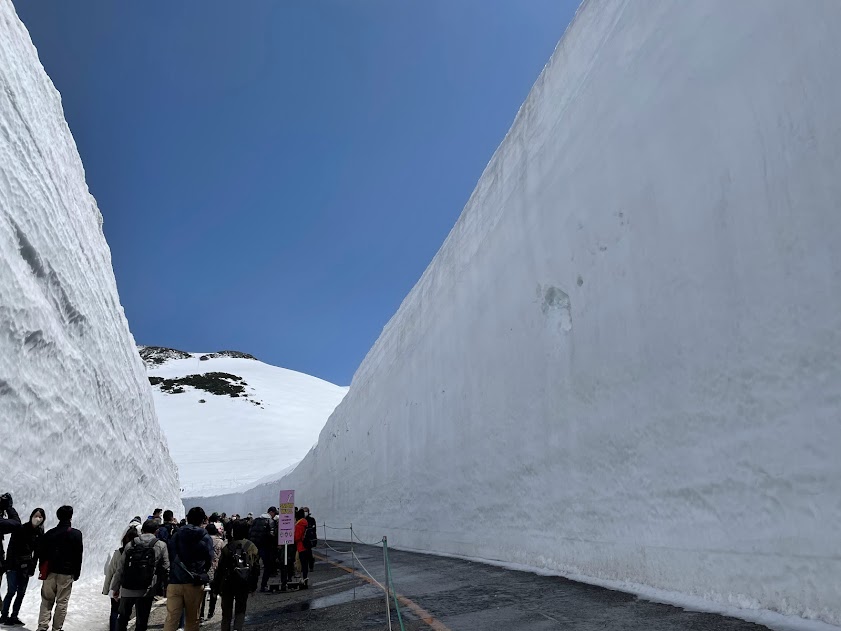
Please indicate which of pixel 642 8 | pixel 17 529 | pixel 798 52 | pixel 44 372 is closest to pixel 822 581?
pixel 798 52

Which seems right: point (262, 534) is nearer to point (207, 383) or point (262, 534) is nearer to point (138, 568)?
point (138, 568)

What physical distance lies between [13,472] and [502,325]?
23.7ft

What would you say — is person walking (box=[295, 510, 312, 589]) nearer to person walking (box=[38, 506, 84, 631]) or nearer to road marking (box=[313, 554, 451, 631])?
road marking (box=[313, 554, 451, 631])

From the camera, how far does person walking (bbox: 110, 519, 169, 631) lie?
6230 millimetres

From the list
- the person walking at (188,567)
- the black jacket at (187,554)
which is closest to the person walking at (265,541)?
the person walking at (188,567)

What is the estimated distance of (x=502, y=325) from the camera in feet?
30.9

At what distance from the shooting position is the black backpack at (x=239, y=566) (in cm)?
644

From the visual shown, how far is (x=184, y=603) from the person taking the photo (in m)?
5.85

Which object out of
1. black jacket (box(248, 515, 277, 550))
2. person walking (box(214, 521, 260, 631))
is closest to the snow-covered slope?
black jacket (box(248, 515, 277, 550))

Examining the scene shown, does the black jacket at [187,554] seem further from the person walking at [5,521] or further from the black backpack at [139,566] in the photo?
the person walking at [5,521]

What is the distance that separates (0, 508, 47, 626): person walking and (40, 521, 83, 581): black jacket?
126 millimetres

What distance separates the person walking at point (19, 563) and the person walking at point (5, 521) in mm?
81

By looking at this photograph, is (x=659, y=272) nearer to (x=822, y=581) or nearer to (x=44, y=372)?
(x=822, y=581)

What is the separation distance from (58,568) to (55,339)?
14.9 ft
